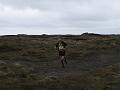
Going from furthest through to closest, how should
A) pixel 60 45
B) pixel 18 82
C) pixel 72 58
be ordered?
pixel 72 58, pixel 60 45, pixel 18 82

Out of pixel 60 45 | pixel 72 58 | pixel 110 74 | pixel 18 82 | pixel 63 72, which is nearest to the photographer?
pixel 18 82

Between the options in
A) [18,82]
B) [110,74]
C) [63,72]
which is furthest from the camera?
[63,72]

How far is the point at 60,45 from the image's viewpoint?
33.6m

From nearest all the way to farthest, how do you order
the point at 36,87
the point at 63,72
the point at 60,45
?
the point at 36,87, the point at 63,72, the point at 60,45

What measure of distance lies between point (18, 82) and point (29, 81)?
0.83 m

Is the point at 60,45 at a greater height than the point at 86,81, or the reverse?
the point at 60,45

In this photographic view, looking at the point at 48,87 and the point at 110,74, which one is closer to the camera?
the point at 48,87

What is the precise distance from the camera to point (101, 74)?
28.6 m

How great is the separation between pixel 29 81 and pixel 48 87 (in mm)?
2409

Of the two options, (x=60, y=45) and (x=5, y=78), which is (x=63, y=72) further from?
(x=5, y=78)

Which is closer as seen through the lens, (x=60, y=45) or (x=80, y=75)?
(x=80, y=75)

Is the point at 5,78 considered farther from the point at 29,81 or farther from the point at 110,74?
the point at 110,74

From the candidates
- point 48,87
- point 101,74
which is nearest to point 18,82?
point 48,87

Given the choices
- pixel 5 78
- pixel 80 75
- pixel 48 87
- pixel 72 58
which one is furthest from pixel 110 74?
pixel 72 58
